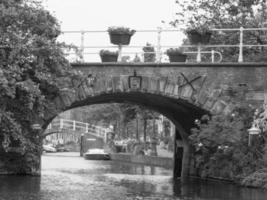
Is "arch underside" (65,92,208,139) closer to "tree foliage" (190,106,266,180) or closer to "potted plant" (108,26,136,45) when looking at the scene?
"tree foliage" (190,106,266,180)

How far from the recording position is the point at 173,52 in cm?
2309

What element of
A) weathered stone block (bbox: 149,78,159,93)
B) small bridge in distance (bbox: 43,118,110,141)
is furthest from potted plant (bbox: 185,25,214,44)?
small bridge in distance (bbox: 43,118,110,141)

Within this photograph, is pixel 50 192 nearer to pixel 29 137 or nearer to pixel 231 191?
pixel 29 137

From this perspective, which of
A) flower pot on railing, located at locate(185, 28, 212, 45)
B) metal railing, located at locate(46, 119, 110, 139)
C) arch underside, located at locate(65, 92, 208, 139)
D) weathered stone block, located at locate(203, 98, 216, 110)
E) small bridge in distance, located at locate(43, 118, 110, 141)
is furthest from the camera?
metal railing, located at locate(46, 119, 110, 139)

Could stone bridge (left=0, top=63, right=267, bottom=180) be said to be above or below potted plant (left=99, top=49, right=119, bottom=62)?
below

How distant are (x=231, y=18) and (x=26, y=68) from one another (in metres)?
12.4

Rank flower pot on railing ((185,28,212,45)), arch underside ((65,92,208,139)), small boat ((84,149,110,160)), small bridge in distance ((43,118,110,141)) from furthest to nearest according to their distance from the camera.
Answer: small bridge in distance ((43,118,110,141)), small boat ((84,149,110,160)), arch underside ((65,92,208,139)), flower pot on railing ((185,28,212,45))

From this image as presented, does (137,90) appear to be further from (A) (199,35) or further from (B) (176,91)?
(A) (199,35)

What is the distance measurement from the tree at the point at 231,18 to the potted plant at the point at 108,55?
817cm

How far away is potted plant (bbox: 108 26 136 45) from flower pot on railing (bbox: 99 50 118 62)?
420 mm

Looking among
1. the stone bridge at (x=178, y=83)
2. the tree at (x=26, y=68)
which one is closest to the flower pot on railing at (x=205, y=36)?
the stone bridge at (x=178, y=83)

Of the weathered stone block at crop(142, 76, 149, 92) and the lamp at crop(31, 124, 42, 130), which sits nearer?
the lamp at crop(31, 124, 42, 130)

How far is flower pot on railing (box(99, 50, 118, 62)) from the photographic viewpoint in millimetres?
23297

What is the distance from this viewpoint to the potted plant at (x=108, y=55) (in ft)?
76.4
